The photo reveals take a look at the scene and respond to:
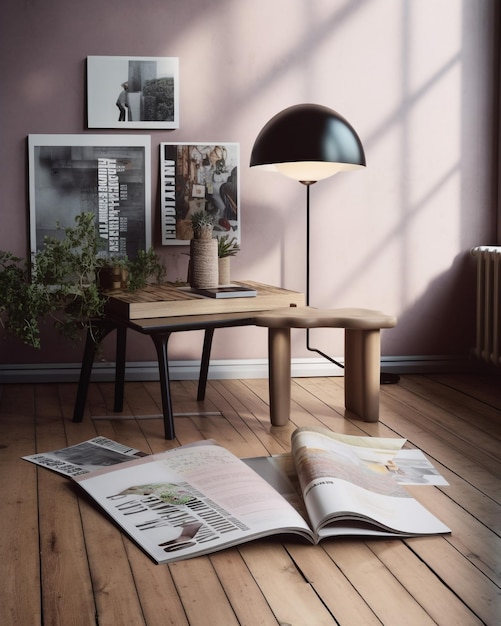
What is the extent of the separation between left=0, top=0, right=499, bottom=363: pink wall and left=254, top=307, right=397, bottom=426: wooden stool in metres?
0.90

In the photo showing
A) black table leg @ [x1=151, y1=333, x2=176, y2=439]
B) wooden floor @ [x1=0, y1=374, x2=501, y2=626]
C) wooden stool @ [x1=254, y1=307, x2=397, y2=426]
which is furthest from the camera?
wooden stool @ [x1=254, y1=307, x2=397, y2=426]

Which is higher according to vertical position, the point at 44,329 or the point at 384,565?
the point at 44,329

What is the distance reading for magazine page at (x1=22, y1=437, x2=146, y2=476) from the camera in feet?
8.82

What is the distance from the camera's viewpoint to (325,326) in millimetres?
3275

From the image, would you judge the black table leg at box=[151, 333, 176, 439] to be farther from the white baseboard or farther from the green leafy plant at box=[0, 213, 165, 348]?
the white baseboard

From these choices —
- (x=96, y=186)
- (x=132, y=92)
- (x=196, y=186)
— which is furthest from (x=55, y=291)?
(x=132, y=92)

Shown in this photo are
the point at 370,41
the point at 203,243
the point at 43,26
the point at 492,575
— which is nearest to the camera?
the point at 492,575

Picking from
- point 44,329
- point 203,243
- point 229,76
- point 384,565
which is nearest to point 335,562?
point 384,565

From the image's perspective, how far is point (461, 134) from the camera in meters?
4.33

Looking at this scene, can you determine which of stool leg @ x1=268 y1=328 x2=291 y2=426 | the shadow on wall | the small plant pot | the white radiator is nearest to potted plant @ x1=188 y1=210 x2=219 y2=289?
the small plant pot

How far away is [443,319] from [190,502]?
2.55 metres

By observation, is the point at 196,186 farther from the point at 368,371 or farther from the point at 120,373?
the point at 368,371

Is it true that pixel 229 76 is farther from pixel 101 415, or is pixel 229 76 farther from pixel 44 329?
pixel 101 415

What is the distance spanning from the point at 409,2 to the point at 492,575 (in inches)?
124
